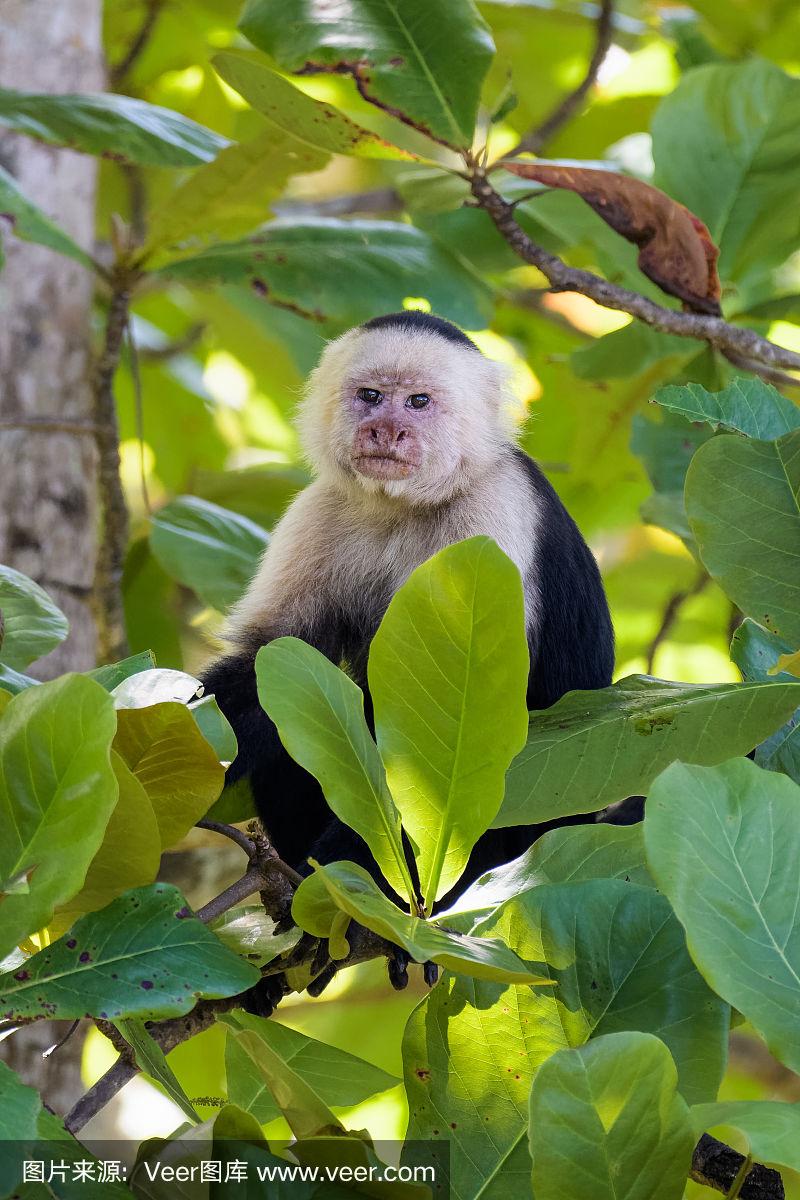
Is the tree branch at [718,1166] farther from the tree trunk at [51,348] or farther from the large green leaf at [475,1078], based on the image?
the tree trunk at [51,348]

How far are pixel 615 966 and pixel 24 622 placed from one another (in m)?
0.70

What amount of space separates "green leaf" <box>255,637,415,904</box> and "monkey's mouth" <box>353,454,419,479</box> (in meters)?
1.10

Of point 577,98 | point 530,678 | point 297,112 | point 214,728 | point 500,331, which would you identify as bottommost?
point 530,678

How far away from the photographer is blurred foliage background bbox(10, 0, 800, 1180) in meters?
2.20

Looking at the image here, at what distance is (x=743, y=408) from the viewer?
48.1 inches

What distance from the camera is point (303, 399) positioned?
251cm

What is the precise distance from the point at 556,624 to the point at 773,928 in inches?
46.3

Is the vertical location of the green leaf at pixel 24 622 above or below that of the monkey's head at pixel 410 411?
below

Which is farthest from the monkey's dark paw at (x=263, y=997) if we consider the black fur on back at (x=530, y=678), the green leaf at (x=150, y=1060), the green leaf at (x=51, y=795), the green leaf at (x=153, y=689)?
the green leaf at (x=51, y=795)

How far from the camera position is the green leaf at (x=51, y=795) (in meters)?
0.87

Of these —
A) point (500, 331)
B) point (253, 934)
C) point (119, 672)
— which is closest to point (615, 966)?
point (253, 934)

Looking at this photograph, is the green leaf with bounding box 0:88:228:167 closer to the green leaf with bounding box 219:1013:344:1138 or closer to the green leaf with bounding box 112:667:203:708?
the green leaf with bounding box 112:667:203:708

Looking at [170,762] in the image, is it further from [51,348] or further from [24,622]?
[51,348]

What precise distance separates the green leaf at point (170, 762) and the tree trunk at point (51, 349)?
1186mm
